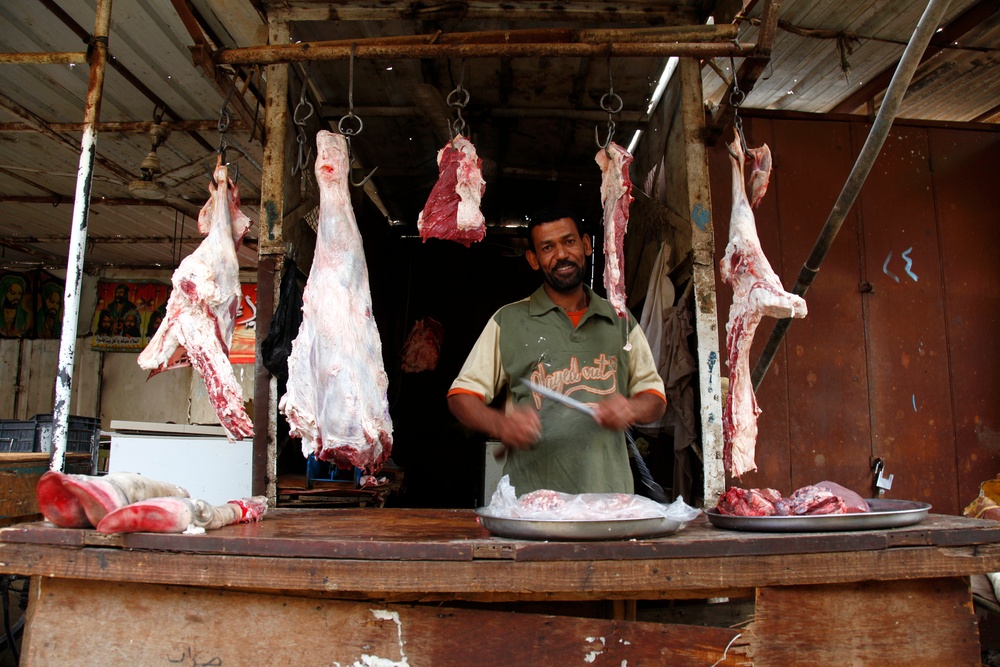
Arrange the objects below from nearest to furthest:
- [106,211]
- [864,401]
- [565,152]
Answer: [864,401], [565,152], [106,211]

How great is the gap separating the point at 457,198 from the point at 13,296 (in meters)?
10.2

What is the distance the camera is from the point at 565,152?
5.53 metres

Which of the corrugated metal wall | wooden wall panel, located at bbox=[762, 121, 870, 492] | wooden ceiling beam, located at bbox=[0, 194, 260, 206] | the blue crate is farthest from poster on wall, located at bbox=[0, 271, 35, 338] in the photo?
wooden wall panel, located at bbox=[762, 121, 870, 492]

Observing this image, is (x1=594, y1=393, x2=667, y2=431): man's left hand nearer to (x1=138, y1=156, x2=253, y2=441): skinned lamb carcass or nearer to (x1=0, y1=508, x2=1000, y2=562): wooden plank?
(x1=0, y1=508, x2=1000, y2=562): wooden plank

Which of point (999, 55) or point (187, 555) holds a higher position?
point (999, 55)

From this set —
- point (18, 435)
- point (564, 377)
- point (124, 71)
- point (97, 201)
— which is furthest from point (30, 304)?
point (564, 377)

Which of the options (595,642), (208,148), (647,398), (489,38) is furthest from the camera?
(208,148)

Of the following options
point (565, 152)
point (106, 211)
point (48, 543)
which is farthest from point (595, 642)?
point (106, 211)

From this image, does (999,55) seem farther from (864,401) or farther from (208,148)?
(208,148)

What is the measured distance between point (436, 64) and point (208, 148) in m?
3.20

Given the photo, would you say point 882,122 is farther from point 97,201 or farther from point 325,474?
point 97,201

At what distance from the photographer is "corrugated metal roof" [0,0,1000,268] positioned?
12.8ft

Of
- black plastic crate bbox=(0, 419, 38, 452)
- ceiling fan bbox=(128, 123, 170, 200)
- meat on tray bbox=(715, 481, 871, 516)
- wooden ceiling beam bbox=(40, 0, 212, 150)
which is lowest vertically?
meat on tray bbox=(715, 481, 871, 516)

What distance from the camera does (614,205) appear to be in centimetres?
330
